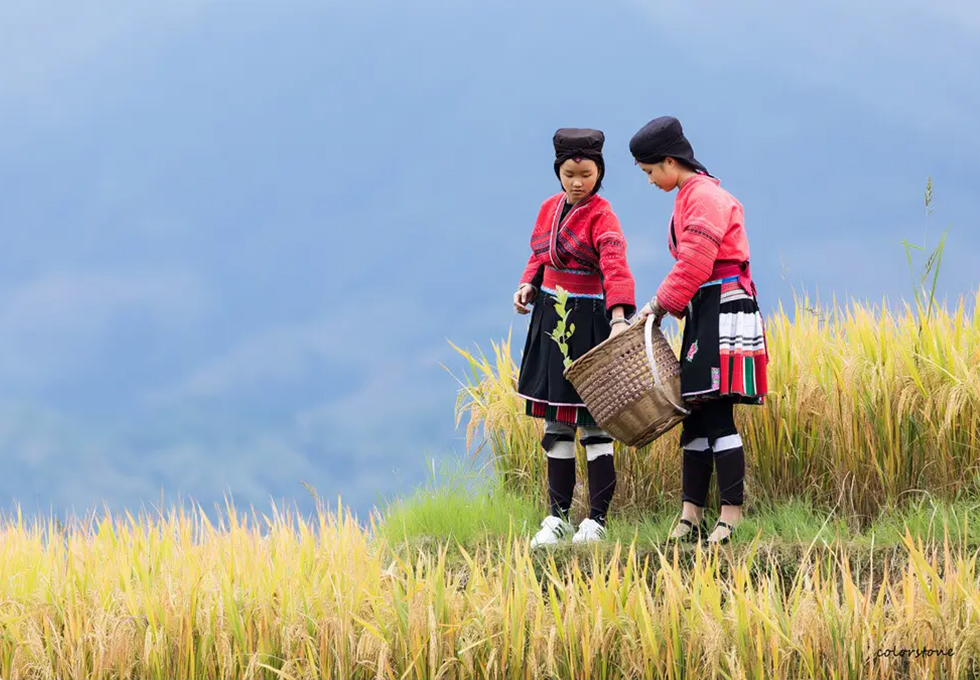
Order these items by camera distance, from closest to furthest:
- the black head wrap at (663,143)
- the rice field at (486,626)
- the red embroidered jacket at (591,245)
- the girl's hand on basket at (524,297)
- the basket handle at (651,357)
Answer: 1. the rice field at (486,626)
2. the basket handle at (651,357)
3. the black head wrap at (663,143)
4. the red embroidered jacket at (591,245)
5. the girl's hand on basket at (524,297)

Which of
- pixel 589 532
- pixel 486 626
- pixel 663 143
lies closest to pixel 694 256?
pixel 663 143

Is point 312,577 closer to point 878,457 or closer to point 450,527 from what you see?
point 450,527

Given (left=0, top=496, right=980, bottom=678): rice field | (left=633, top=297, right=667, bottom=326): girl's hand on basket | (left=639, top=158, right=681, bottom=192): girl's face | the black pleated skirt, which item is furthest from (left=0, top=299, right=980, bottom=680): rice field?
(left=639, top=158, right=681, bottom=192): girl's face

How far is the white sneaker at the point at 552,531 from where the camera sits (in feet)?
15.6

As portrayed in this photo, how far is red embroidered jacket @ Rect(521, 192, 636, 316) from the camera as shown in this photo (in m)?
4.55

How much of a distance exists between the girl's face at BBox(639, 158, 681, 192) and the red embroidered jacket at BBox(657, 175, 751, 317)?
0.34 ft

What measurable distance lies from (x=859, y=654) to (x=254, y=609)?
2.03 meters

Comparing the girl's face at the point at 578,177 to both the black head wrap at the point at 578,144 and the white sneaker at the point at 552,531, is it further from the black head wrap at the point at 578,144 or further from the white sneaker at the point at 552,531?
the white sneaker at the point at 552,531

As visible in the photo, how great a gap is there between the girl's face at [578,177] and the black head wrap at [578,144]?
2 centimetres

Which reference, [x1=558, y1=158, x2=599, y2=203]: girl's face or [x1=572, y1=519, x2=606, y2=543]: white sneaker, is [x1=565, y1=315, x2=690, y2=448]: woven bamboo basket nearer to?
[x1=572, y1=519, x2=606, y2=543]: white sneaker

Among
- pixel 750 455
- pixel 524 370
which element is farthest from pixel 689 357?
pixel 750 455

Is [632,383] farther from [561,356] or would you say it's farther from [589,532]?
[589,532]

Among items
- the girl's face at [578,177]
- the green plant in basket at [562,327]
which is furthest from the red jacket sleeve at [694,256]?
the girl's face at [578,177]

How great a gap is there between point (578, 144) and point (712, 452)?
1.43 m
